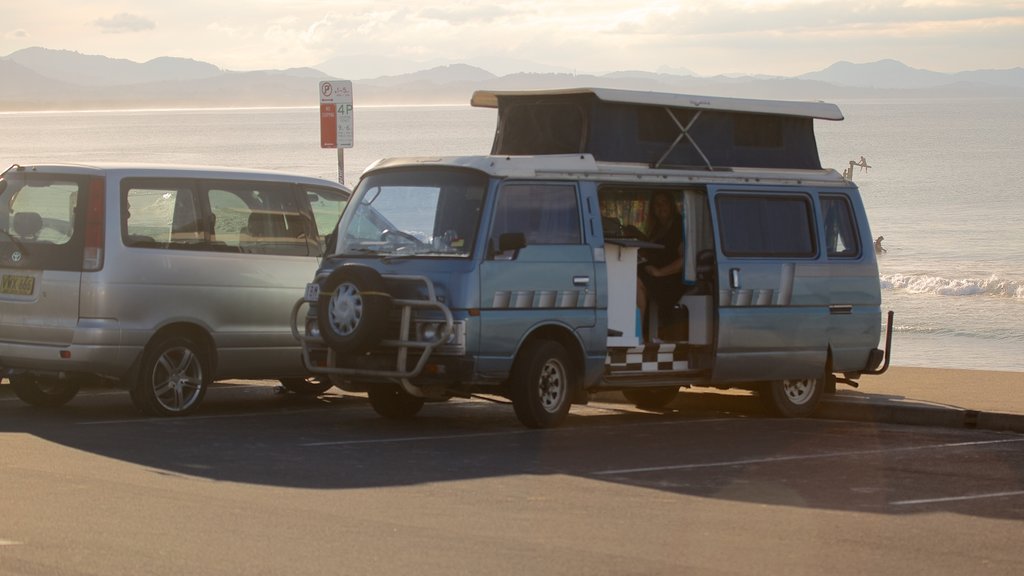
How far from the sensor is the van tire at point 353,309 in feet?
45.0

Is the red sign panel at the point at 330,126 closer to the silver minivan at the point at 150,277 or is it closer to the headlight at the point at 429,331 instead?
the silver minivan at the point at 150,277

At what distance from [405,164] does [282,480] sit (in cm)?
408

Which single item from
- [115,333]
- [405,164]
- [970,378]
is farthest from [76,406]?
[970,378]

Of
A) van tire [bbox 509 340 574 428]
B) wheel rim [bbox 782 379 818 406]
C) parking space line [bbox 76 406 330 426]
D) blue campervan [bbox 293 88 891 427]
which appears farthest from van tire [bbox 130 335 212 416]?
wheel rim [bbox 782 379 818 406]

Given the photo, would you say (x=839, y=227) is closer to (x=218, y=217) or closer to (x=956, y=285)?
(x=218, y=217)

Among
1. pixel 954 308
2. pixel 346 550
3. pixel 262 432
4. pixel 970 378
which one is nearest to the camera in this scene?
pixel 346 550

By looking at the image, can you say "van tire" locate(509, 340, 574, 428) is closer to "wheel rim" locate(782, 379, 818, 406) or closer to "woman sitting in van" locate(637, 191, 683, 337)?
"woman sitting in van" locate(637, 191, 683, 337)

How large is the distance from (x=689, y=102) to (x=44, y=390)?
239 inches

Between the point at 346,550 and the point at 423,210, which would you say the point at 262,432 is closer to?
the point at 423,210

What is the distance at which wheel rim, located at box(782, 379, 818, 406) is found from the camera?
16.5 m

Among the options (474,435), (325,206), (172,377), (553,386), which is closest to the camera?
(474,435)

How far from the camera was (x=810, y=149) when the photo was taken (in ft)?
55.5

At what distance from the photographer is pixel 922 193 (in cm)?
9569

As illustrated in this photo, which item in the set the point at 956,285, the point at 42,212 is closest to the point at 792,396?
the point at 42,212
